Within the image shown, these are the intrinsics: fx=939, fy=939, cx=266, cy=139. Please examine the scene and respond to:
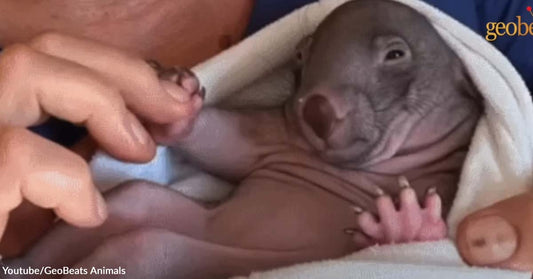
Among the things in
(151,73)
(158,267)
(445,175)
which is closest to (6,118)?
(151,73)

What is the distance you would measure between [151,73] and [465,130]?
416 millimetres

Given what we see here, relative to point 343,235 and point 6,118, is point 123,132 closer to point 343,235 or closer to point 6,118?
point 6,118

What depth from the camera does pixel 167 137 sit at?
1027 millimetres

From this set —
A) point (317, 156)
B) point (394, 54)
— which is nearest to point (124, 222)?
point (317, 156)

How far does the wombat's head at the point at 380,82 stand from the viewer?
1.02 metres

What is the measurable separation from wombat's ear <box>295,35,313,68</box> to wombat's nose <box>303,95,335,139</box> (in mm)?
100

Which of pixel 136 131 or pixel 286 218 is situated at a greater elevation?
pixel 136 131

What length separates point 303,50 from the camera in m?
1.10

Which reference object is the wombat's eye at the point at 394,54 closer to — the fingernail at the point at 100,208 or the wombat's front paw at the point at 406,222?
the wombat's front paw at the point at 406,222

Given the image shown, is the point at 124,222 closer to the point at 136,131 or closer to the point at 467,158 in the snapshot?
the point at 136,131

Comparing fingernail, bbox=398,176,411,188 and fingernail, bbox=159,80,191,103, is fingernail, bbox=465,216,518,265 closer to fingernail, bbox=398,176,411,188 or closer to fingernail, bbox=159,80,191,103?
fingernail, bbox=398,176,411,188

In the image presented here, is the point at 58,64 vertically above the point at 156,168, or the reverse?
the point at 58,64

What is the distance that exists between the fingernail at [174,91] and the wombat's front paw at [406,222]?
21 cm

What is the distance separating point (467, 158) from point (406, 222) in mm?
147
